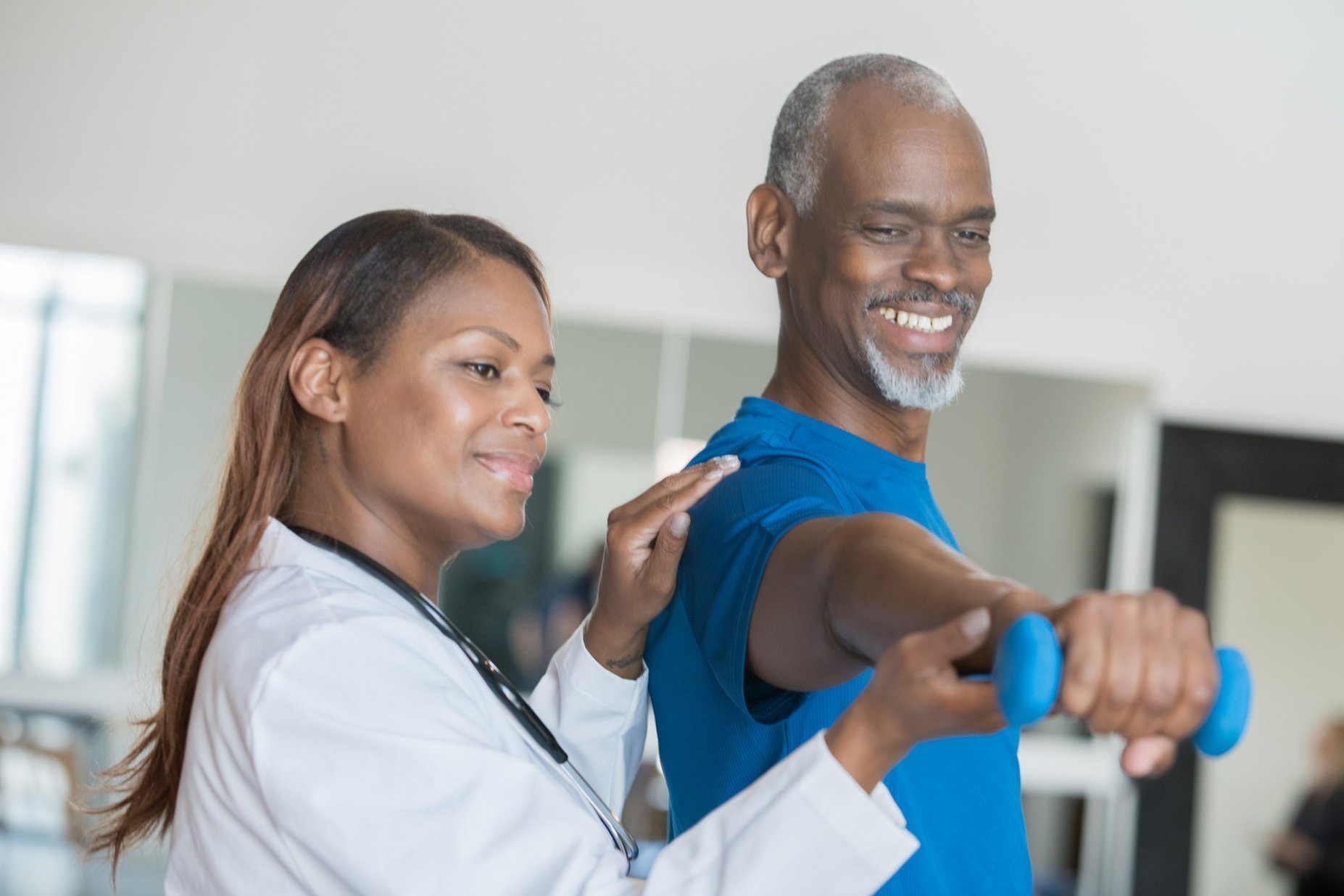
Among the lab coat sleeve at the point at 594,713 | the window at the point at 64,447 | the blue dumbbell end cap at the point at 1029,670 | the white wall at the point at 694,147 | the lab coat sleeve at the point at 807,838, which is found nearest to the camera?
the blue dumbbell end cap at the point at 1029,670

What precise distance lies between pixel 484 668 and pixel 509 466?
227mm

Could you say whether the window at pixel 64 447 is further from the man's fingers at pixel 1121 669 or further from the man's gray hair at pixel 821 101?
the man's fingers at pixel 1121 669

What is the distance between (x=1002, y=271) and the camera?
171 inches

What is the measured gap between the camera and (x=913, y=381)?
1.40 m

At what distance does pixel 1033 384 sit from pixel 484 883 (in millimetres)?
3498

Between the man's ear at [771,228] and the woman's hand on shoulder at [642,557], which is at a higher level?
the man's ear at [771,228]

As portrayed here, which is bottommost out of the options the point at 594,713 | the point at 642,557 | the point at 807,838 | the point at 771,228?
the point at 594,713

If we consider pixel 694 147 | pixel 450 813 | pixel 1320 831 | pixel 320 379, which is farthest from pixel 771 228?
pixel 1320 831

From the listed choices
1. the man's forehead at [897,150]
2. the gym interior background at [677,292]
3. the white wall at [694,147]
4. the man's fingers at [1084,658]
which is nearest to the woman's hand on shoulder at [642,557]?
the man's forehead at [897,150]

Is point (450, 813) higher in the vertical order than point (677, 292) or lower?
lower

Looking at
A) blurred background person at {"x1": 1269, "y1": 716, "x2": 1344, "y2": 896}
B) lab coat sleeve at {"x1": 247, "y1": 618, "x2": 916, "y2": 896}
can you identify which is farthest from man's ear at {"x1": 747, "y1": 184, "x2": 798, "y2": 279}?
blurred background person at {"x1": 1269, "y1": 716, "x2": 1344, "y2": 896}

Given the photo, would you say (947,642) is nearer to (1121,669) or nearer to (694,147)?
(1121,669)

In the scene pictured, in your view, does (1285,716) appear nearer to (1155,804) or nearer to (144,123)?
(1155,804)

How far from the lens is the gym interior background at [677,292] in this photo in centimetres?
385
